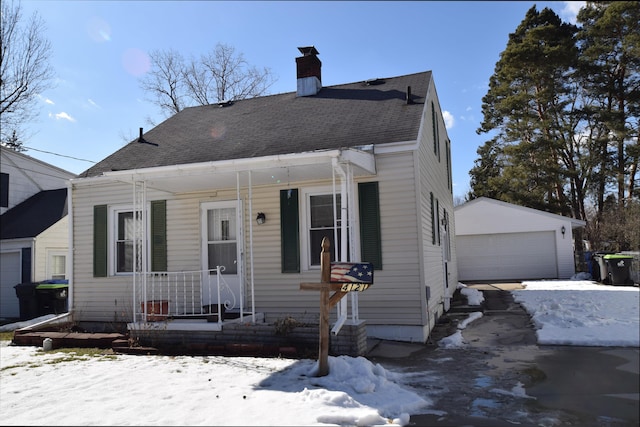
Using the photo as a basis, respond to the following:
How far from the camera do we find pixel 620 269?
14.3 metres

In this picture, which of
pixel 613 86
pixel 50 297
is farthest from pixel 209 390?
pixel 613 86

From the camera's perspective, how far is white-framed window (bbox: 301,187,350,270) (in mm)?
8242

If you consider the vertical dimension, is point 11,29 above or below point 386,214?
above

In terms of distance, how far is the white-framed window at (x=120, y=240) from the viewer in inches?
378

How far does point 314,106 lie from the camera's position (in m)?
10.5

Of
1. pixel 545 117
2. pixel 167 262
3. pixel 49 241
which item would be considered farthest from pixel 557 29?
pixel 49 241

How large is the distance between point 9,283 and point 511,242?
17.4m

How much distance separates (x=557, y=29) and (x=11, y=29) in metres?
22.5

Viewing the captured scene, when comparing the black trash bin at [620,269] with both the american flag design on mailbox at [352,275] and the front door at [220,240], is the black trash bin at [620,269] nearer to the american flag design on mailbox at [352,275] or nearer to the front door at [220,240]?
the front door at [220,240]

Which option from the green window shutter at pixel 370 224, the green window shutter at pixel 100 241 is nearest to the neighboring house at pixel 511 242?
the green window shutter at pixel 370 224

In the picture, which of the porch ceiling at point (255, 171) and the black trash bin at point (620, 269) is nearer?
the porch ceiling at point (255, 171)

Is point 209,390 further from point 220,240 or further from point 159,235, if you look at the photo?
point 159,235

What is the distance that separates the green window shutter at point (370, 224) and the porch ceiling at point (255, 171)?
0.99 ft

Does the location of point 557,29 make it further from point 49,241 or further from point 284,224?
point 49,241
